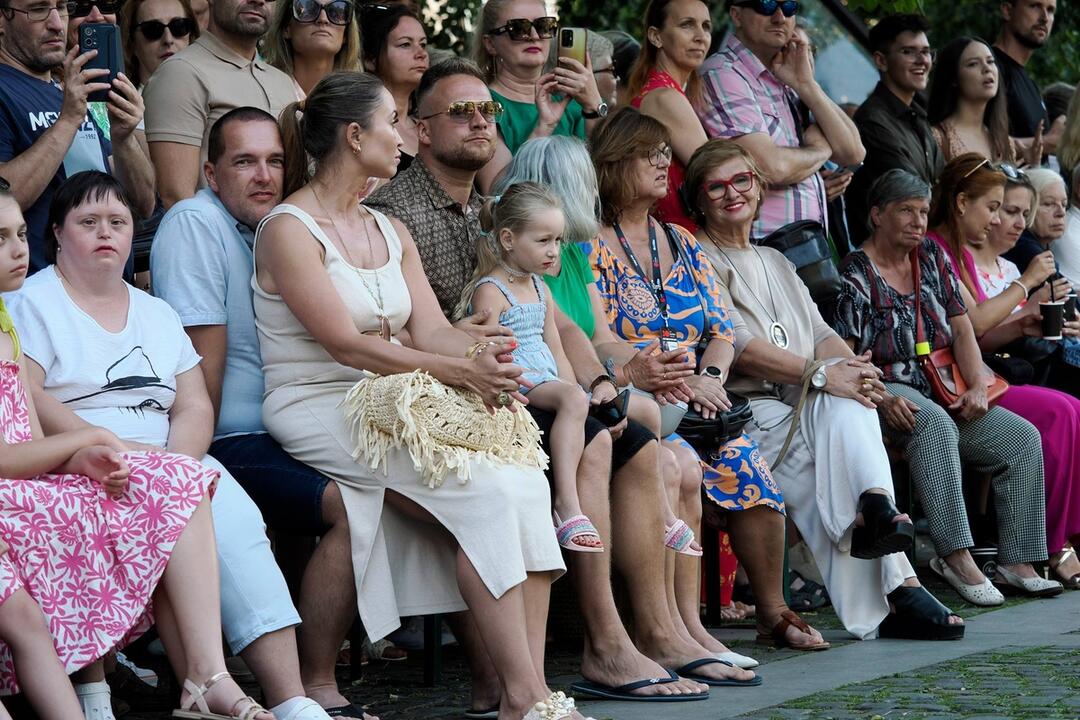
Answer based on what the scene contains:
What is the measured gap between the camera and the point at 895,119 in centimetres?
862

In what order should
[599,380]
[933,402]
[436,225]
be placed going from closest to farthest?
[599,380]
[436,225]
[933,402]

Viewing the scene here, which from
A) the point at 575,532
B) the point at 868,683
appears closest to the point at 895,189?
the point at 868,683

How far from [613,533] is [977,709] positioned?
1.27 metres

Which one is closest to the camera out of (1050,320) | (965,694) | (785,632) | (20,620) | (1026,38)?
(20,620)

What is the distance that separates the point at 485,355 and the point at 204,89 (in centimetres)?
201

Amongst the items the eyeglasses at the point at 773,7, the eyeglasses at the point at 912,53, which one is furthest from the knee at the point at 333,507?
the eyeglasses at the point at 912,53

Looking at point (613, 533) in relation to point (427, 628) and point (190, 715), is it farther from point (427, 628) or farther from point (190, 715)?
point (190, 715)

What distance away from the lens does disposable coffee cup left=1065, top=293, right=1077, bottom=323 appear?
8.42 m

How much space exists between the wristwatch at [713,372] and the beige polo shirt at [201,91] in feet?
5.89

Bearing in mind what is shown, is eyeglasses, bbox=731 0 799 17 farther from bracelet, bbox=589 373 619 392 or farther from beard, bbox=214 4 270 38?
bracelet, bbox=589 373 619 392

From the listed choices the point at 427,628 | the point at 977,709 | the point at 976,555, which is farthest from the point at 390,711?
the point at 976,555

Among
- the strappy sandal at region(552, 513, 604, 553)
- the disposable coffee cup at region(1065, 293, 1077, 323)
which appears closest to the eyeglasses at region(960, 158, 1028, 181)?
the disposable coffee cup at region(1065, 293, 1077, 323)

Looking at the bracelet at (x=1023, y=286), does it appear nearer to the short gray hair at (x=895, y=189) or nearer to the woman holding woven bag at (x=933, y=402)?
the woman holding woven bag at (x=933, y=402)

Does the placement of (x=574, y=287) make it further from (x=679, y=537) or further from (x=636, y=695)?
(x=636, y=695)
